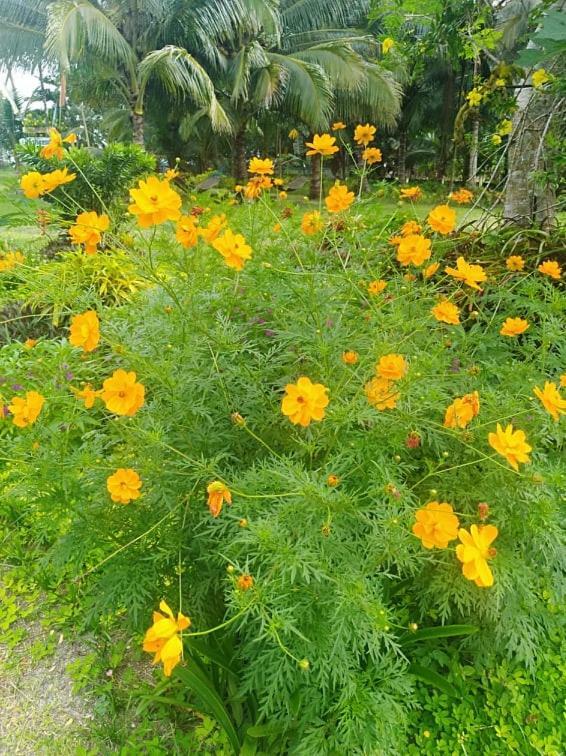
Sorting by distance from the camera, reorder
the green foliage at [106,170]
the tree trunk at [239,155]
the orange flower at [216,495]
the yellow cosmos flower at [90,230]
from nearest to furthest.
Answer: the orange flower at [216,495] < the yellow cosmos flower at [90,230] < the green foliage at [106,170] < the tree trunk at [239,155]

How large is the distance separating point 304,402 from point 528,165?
6.42 feet

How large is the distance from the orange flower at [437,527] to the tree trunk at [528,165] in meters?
1.75

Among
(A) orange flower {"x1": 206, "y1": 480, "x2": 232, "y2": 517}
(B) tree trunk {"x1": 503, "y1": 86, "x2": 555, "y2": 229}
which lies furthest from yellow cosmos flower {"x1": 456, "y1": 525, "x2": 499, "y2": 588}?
(B) tree trunk {"x1": 503, "y1": 86, "x2": 555, "y2": 229}

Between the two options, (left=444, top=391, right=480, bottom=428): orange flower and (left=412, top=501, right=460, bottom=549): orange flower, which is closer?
(left=412, top=501, right=460, bottom=549): orange flower

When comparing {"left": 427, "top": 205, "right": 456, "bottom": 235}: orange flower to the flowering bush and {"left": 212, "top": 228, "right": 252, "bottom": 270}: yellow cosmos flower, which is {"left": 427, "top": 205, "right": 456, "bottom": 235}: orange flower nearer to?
the flowering bush

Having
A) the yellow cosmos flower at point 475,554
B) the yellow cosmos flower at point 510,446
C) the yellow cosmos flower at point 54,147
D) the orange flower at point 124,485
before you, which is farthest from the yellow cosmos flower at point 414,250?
the yellow cosmos flower at point 54,147

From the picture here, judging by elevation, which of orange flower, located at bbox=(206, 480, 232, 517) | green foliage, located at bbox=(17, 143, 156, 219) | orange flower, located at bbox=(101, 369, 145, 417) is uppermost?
orange flower, located at bbox=(101, 369, 145, 417)

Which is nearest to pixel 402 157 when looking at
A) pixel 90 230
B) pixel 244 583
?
pixel 90 230

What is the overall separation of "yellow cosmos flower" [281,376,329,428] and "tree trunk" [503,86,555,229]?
176 centimetres

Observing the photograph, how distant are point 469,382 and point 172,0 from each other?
10.4 m

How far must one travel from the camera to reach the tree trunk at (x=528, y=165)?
2.08m

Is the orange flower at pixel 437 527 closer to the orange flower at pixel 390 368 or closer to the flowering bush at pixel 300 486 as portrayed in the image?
the flowering bush at pixel 300 486

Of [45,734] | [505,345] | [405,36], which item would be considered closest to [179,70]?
[405,36]

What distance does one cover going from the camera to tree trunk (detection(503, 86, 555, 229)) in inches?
82.0
